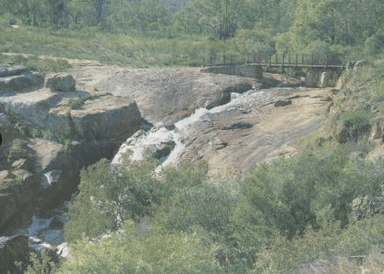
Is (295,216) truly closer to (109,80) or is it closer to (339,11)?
(109,80)

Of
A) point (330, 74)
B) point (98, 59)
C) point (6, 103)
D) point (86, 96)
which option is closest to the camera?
point (6, 103)

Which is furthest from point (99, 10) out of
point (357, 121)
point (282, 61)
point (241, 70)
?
point (357, 121)

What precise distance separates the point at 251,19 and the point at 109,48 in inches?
1373

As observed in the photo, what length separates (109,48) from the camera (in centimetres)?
5638

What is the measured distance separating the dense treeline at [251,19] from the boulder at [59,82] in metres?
24.3

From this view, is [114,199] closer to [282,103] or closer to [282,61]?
[282,103]

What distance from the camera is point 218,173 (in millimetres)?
26656

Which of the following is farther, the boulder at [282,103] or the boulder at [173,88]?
the boulder at [173,88]

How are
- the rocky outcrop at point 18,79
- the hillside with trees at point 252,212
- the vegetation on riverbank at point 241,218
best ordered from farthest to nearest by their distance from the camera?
the rocky outcrop at point 18,79, the hillside with trees at point 252,212, the vegetation on riverbank at point 241,218

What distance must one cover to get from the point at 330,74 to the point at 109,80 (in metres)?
17.1

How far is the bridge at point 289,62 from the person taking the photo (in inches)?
1794

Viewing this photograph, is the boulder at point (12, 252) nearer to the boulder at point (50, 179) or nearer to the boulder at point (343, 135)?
the boulder at point (50, 179)

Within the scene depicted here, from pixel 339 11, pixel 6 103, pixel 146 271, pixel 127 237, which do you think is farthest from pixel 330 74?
pixel 146 271

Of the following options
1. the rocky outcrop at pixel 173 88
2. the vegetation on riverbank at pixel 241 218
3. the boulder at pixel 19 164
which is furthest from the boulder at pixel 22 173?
the rocky outcrop at pixel 173 88
